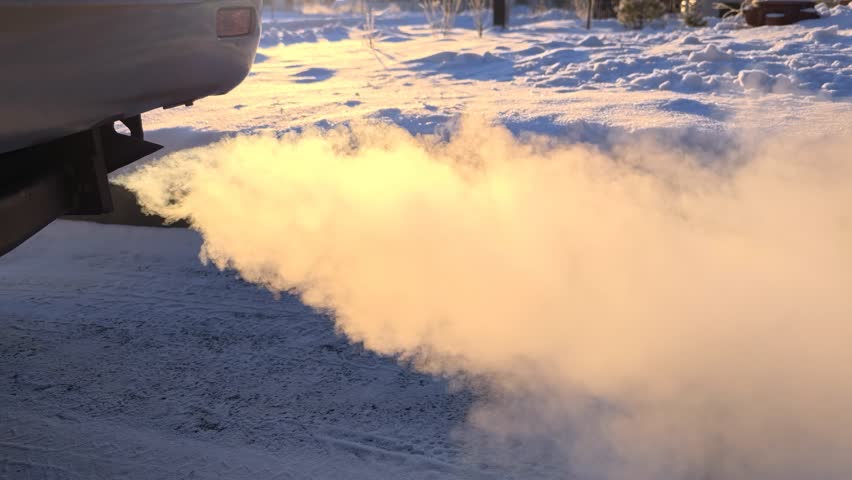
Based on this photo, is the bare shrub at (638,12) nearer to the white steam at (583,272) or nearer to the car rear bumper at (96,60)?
the white steam at (583,272)

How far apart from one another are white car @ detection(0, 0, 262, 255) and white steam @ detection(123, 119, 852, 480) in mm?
1188

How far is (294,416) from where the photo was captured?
7.84 feet

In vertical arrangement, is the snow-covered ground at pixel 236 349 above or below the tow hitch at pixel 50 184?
below

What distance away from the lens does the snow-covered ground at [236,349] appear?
7.18ft

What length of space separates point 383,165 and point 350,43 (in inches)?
405

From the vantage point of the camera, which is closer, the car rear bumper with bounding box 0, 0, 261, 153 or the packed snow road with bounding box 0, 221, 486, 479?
the car rear bumper with bounding box 0, 0, 261, 153

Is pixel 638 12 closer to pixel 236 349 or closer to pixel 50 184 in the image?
pixel 236 349

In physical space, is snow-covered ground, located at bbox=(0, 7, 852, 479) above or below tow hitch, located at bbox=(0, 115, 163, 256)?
below

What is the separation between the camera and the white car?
180cm

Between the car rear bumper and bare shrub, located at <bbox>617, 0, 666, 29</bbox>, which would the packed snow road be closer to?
the car rear bumper

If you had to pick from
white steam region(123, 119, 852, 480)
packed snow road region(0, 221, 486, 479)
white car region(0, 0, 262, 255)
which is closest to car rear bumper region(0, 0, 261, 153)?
white car region(0, 0, 262, 255)

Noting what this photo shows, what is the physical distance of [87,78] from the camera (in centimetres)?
197

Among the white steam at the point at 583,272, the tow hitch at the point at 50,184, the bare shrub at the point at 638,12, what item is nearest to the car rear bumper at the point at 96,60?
the tow hitch at the point at 50,184

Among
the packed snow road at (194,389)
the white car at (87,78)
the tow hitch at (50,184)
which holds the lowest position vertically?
the packed snow road at (194,389)
